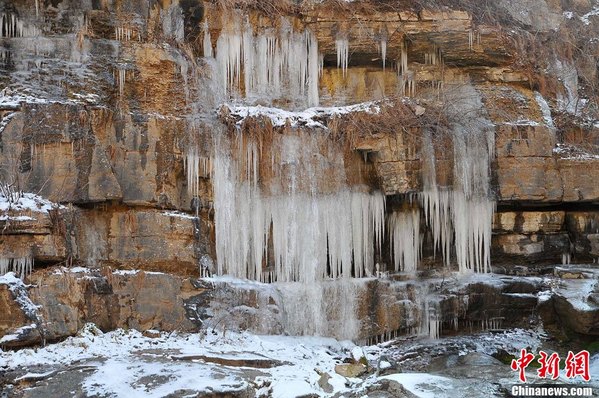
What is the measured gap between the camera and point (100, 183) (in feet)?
36.6

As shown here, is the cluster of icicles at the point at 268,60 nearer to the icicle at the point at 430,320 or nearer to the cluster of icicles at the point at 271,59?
the cluster of icicles at the point at 271,59

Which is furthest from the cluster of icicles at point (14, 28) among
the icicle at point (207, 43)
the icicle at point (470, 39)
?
the icicle at point (470, 39)

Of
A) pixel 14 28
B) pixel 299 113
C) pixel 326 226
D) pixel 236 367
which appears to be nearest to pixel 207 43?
pixel 299 113

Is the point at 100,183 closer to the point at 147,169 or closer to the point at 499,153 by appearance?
the point at 147,169

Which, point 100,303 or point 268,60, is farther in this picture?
point 268,60

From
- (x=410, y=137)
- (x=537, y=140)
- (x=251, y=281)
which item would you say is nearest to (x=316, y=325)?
(x=251, y=281)

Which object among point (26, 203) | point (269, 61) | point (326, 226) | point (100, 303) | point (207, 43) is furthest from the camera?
point (269, 61)

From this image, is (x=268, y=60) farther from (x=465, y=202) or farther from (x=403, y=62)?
(x=465, y=202)

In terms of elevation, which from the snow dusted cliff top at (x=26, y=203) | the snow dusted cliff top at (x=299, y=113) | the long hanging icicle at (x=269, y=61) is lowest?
the snow dusted cliff top at (x=26, y=203)

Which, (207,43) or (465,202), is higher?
(207,43)

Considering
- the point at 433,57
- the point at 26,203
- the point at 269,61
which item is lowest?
the point at 26,203

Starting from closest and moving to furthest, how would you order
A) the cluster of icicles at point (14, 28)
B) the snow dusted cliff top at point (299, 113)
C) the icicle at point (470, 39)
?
the cluster of icicles at point (14, 28), the snow dusted cliff top at point (299, 113), the icicle at point (470, 39)

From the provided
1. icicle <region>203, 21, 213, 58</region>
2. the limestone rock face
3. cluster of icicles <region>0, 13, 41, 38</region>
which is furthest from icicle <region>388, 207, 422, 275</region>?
cluster of icicles <region>0, 13, 41, 38</region>

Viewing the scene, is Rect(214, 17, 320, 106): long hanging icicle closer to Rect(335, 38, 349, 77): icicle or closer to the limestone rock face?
Rect(335, 38, 349, 77): icicle
